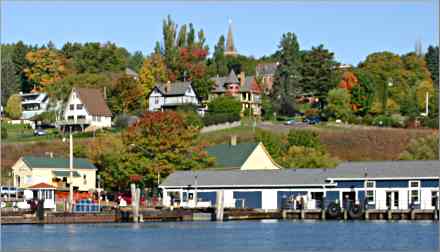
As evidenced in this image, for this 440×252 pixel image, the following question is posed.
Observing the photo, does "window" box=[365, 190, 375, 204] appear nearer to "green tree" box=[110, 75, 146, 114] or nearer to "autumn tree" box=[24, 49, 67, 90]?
"green tree" box=[110, 75, 146, 114]

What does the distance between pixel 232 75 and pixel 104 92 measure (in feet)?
88.1

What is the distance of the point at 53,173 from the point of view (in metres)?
92.4

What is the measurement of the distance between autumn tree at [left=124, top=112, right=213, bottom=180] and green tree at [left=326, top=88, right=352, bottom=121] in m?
47.4

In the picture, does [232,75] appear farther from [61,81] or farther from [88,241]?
[88,241]

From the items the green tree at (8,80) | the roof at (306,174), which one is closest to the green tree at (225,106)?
the green tree at (8,80)

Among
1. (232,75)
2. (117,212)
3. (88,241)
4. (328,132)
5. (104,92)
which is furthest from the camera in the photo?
(232,75)

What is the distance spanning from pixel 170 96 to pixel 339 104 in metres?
24.2

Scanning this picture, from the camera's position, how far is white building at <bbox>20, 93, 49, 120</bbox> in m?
149

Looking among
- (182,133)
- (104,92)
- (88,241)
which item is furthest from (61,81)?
(88,241)

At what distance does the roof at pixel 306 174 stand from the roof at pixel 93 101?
52014mm

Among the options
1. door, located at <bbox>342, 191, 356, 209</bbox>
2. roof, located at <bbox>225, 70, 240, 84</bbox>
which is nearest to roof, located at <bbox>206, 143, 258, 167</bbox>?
door, located at <bbox>342, 191, 356, 209</bbox>

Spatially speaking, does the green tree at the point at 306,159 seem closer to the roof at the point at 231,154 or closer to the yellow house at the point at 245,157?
the yellow house at the point at 245,157

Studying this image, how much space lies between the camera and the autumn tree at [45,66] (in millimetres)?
155250

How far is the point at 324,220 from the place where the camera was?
68.3 metres
